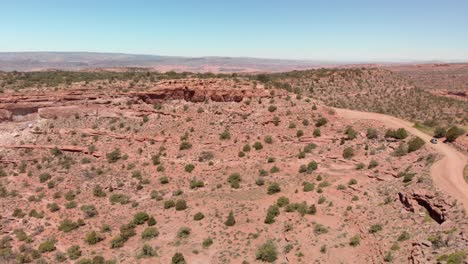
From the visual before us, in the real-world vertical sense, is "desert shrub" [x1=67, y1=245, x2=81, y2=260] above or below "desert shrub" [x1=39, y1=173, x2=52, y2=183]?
below

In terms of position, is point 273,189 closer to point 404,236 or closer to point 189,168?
point 189,168

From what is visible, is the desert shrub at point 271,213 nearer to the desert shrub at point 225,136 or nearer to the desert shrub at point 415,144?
the desert shrub at point 225,136

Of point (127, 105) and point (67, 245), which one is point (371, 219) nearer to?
point (67, 245)

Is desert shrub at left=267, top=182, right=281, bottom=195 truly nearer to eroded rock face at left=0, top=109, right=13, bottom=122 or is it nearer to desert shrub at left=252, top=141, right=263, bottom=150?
desert shrub at left=252, top=141, right=263, bottom=150

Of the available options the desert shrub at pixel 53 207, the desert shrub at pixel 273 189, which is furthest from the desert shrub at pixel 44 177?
the desert shrub at pixel 273 189

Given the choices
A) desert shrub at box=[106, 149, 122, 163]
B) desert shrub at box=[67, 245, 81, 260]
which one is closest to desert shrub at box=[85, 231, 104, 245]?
desert shrub at box=[67, 245, 81, 260]

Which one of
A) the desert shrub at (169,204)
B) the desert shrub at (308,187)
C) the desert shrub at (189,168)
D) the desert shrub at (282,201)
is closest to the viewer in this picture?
the desert shrub at (282,201)

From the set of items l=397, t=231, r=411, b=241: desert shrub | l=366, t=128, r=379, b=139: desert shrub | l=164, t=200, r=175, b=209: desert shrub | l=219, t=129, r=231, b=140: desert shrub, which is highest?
l=366, t=128, r=379, b=139: desert shrub
